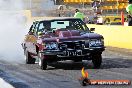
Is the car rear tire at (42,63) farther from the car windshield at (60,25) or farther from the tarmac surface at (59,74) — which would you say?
the car windshield at (60,25)

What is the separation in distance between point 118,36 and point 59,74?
31.8 feet

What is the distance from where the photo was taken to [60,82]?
9992 mm

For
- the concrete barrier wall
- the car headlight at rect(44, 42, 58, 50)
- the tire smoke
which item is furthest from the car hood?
the concrete barrier wall

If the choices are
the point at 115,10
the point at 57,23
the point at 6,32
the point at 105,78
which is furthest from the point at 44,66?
the point at 115,10

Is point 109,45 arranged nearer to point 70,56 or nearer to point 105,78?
point 70,56

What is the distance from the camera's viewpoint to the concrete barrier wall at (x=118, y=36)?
19875mm

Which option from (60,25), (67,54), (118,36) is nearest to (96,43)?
(67,54)

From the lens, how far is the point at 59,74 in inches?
456

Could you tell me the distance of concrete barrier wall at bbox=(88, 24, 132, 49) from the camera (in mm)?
19875

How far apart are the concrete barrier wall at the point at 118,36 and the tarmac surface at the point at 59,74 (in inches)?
192

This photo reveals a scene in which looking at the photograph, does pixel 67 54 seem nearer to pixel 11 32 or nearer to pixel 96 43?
pixel 96 43

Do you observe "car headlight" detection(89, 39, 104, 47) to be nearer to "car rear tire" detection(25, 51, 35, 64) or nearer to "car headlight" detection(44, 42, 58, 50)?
"car headlight" detection(44, 42, 58, 50)

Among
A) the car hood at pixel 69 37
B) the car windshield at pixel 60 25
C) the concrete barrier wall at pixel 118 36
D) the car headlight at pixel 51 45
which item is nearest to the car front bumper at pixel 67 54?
the car headlight at pixel 51 45

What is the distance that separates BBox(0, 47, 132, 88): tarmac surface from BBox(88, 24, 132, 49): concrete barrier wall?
4.88 metres
